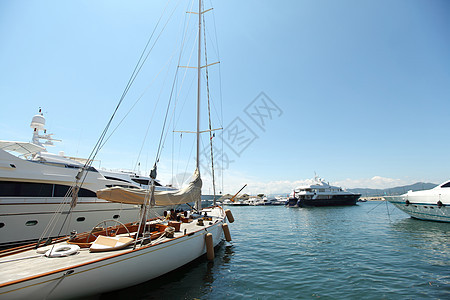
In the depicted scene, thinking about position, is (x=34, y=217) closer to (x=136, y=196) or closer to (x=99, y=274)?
(x=136, y=196)

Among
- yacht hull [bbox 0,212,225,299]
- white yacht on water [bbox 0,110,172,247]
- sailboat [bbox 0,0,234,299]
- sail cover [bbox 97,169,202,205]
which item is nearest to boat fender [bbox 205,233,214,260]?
sailboat [bbox 0,0,234,299]

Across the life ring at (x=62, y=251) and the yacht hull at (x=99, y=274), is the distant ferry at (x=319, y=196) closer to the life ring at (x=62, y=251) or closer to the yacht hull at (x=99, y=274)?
the yacht hull at (x=99, y=274)

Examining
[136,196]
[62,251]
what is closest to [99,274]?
[62,251]

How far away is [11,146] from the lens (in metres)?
15.7

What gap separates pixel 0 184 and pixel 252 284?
1457cm

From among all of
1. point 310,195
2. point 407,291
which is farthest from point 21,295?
point 310,195

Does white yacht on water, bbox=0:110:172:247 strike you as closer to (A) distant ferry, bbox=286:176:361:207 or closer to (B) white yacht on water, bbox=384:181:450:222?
(B) white yacht on water, bbox=384:181:450:222

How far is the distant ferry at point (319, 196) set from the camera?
175ft

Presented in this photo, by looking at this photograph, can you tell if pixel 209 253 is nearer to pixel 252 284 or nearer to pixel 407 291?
pixel 252 284

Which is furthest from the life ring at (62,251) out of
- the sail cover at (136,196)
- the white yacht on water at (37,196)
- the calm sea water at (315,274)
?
the white yacht on water at (37,196)

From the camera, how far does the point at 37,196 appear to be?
12.7 metres

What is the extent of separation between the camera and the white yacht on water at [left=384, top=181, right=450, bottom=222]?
19.3m

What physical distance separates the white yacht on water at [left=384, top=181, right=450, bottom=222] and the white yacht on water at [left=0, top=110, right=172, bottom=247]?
28.6m

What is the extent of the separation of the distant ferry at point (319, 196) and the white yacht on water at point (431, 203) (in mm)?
30217
